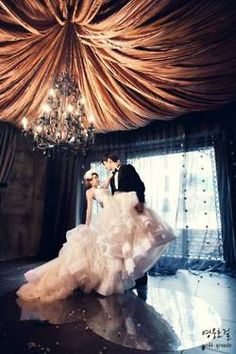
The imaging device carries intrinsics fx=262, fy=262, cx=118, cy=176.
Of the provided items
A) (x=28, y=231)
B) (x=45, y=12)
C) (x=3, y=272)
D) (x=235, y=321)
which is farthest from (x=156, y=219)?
(x=28, y=231)

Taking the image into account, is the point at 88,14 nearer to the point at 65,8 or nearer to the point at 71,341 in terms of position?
the point at 65,8

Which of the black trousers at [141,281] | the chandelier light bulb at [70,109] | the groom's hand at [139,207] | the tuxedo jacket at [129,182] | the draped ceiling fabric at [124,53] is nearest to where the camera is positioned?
the draped ceiling fabric at [124,53]

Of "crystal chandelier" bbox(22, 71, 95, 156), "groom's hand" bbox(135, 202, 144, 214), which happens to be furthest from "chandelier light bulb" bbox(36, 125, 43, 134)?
"groom's hand" bbox(135, 202, 144, 214)

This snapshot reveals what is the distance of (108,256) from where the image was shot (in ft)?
9.87

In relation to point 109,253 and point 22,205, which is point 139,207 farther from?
point 22,205

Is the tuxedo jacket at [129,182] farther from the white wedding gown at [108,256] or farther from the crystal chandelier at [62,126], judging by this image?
the crystal chandelier at [62,126]

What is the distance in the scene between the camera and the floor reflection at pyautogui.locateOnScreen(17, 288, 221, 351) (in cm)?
204

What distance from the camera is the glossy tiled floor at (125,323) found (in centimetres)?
193

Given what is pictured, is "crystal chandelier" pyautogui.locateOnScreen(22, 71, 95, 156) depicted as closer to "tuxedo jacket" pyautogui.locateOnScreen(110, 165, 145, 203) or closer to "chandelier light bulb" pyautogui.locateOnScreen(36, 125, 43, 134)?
"chandelier light bulb" pyautogui.locateOnScreen(36, 125, 43, 134)

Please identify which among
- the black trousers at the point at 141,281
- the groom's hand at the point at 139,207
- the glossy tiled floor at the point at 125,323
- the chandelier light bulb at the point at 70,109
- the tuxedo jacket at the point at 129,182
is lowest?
the glossy tiled floor at the point at 125,323

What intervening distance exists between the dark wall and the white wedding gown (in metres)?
2.67

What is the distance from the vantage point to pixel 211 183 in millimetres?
4578

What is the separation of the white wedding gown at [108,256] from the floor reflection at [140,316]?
153 millimetres

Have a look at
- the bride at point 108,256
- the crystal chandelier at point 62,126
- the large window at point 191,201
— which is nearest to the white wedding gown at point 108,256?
the bride at point 108,256
